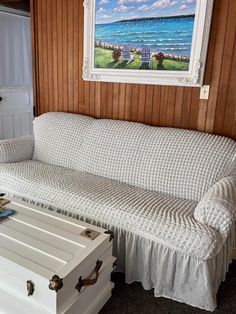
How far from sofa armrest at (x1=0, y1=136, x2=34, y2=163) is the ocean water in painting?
3.91 ft

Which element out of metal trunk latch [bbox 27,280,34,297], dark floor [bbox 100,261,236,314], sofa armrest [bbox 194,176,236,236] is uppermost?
sofa armrest [bbox 194,176,236,236]

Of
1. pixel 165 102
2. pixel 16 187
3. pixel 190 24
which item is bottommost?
pixel 16 187

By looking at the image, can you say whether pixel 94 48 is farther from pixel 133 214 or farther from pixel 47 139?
pixel 133 214

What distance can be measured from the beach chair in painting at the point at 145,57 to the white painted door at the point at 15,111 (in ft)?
8.37

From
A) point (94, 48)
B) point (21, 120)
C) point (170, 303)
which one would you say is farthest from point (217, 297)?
point (21, 120)

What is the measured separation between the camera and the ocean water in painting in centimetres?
210

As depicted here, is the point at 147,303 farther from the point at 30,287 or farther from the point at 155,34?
the point at 155,34

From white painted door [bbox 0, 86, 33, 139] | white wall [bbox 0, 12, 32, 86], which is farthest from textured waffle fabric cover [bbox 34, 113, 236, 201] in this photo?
white wall [bbox 0, 12, 32, 86]

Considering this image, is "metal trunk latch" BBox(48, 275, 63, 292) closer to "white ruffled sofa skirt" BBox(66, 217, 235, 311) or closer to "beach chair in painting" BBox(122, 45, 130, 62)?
"white ruffled sofa skirt" BBox(66, 217, 235, 311)

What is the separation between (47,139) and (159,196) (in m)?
1.26

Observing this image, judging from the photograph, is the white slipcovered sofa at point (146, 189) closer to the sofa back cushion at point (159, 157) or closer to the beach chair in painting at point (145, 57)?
the sofa back cushion at point (159, 157)

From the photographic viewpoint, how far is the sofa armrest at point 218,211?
1.44 metres

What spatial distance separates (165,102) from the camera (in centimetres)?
233

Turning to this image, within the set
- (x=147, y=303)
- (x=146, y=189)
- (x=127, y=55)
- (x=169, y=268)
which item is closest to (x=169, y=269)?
(x=169, y=268)
